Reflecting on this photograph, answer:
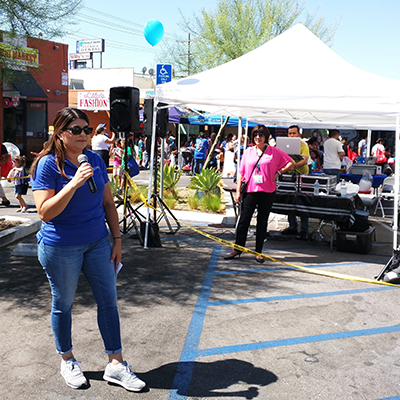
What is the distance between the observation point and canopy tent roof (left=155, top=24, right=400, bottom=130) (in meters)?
6.99

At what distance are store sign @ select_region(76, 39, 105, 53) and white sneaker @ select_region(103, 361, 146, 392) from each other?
5827 centimetres

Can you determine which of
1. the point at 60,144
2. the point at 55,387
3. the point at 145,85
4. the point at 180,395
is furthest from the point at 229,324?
the point at 145,85

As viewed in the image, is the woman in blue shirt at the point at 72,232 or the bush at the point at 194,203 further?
the bush at the point at 194,203

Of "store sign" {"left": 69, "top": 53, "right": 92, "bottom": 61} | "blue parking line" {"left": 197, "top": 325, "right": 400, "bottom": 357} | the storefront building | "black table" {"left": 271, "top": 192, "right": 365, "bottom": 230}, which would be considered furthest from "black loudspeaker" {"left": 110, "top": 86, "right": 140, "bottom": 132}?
"store sign" {"left": 69, "top": 53, "right": 92, "bottom": 61}

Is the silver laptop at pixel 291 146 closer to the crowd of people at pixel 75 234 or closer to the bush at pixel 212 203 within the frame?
the bush at pixel 212 203

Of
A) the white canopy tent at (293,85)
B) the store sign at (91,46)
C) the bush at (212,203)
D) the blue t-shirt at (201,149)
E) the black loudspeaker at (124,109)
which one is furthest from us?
the store sign at (91,46)

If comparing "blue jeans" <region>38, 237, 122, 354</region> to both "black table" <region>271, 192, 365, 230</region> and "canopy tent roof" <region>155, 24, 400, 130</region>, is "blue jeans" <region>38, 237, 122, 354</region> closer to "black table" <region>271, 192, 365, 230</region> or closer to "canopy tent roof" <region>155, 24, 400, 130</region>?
"canopy tent roof" <region>155, 24, 400, 130</region>

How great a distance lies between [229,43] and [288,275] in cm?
1813

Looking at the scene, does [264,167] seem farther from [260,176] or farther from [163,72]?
[163,72]

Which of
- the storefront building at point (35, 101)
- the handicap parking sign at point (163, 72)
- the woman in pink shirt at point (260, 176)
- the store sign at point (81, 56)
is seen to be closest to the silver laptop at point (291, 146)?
the woman in pink shirt at point (260, 176)

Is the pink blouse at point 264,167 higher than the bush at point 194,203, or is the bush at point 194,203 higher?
the pink blouse at point 264,167

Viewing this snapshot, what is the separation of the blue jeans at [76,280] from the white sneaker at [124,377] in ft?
0.49

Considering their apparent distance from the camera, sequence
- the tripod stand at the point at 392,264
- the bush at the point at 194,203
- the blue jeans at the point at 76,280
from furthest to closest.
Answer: the bush at the point at 194,203 → the tripod stand at the point at 392,264 → the blue jeans at the point at 76,280

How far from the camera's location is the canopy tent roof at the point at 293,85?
699 centimetres
